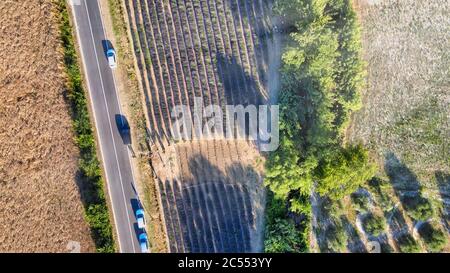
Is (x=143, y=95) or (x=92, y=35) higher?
(x=92, y=35)

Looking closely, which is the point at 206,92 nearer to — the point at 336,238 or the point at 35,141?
the point at 35,141

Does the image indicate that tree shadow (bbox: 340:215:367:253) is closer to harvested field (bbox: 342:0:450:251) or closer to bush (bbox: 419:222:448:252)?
harvested field (bbox: 342:0:450:251)

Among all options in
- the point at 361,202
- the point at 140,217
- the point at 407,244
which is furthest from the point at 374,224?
the point at 140,217

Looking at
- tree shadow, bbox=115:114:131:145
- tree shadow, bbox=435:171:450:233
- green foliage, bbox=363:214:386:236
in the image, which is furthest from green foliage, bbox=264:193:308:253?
tree shadow, bbox=115:114:131:145

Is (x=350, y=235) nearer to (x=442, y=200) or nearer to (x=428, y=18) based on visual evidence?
(x=442, y=200)

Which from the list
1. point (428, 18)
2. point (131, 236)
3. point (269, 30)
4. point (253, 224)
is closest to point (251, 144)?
point (253, 224)

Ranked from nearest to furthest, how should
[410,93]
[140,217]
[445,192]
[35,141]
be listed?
1. [35,141]
2. [445,192]
3. [410,93]
4. [140,217]
